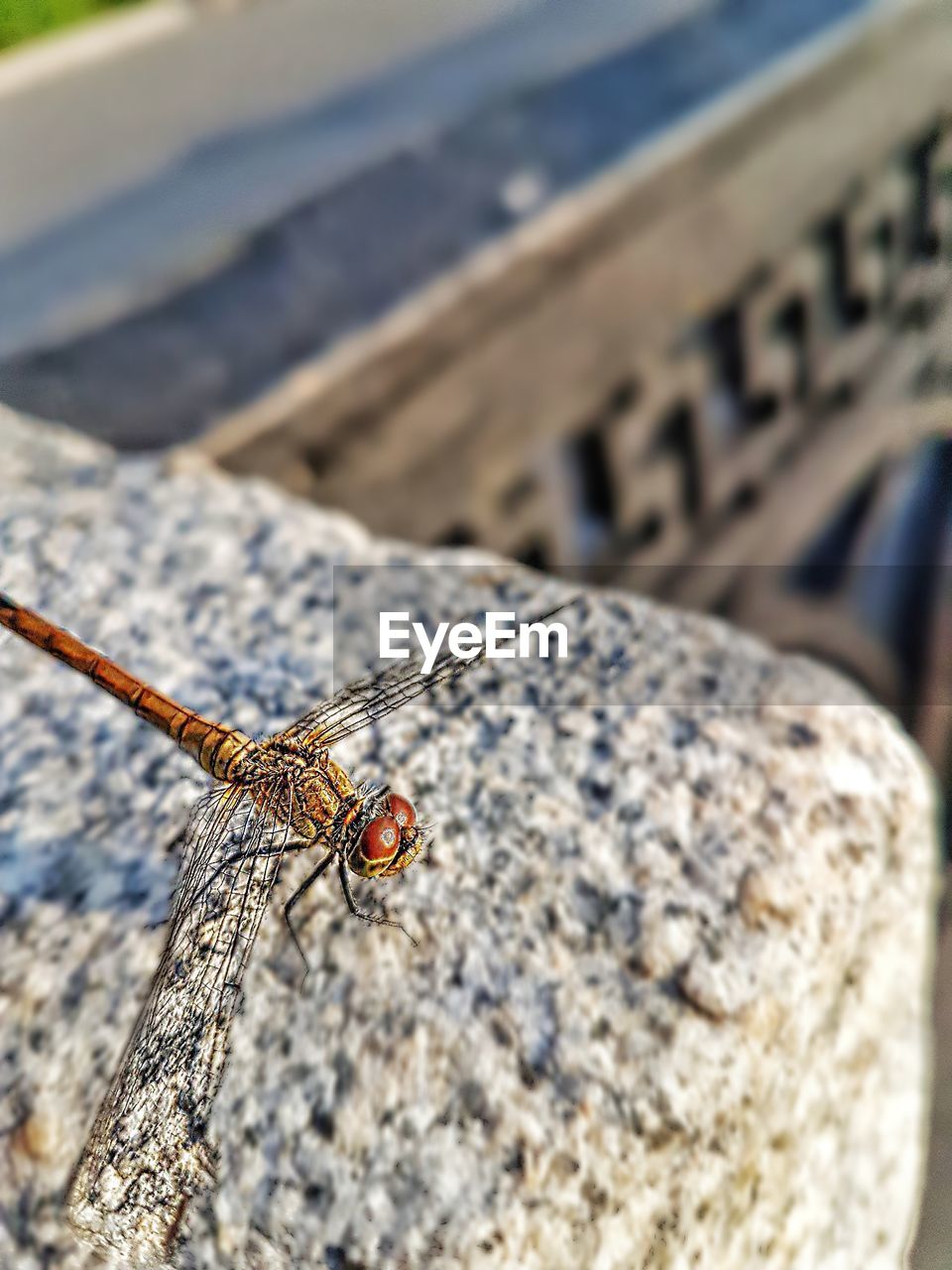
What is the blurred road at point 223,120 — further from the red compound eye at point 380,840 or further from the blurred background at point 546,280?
the red compound eye at point 380,840

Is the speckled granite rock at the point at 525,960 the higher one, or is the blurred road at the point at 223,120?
the blurred road at the point at 223,120

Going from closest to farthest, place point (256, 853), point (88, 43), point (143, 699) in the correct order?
point (256, 853) < point (143, 699) < point (88, 43)

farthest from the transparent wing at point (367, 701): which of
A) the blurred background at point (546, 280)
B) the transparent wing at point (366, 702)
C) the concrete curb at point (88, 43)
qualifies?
the concrete curb at point (88, 43)

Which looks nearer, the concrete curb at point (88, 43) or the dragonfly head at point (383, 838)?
the dragonfly head at point (383, 838)
